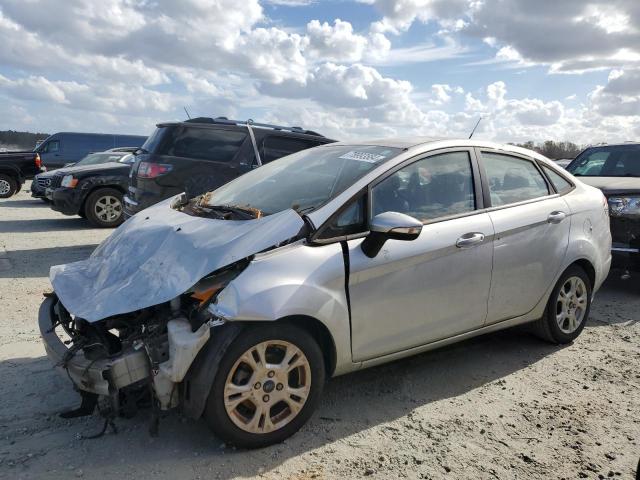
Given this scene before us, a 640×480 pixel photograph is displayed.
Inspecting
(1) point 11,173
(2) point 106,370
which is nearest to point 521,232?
(2) point 106,370

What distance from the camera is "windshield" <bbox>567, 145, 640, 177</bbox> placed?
7633 millimetres

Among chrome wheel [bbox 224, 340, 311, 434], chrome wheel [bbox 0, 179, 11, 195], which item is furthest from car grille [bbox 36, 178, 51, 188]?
chrome wheel [bbox 224, 340, 311, 434]

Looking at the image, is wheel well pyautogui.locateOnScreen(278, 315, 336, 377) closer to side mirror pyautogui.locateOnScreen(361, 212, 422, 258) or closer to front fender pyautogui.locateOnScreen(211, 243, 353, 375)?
front fender pyautogui.locateOnScreen(211, 243, 353, 375)

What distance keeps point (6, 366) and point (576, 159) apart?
7827 millimetres

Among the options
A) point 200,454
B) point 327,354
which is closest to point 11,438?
point 200,454

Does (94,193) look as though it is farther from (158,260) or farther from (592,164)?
(592,164)

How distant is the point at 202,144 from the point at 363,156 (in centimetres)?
447

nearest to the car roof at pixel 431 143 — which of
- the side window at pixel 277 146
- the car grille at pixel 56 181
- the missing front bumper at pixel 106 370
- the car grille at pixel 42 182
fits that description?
the missing front bumper at pixel 106 370

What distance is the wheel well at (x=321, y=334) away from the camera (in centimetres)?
323

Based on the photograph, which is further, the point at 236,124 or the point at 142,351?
the point at 236,124

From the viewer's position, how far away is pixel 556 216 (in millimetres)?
4500

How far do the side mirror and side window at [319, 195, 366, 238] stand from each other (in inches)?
5.2

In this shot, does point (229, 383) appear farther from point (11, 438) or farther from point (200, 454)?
point (11, 438)

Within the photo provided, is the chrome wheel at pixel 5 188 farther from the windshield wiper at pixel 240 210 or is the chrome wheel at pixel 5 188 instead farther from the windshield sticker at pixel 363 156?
the windshield sticker at pixel 363 156
